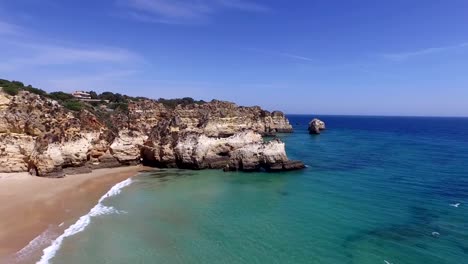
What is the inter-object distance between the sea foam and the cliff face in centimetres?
752

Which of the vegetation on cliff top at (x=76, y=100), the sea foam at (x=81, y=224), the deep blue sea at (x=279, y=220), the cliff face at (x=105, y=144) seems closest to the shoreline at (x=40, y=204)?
the sea foam at (x=81, y=224)

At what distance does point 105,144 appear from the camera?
38.8m

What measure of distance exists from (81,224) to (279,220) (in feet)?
39.1

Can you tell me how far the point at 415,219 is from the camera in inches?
887

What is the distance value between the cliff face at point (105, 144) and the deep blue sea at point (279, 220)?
91.2 inches

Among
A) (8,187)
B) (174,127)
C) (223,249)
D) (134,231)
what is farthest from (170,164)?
(223,249)

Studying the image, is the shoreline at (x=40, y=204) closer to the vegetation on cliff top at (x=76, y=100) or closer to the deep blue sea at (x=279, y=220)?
the deep blue sea at (x=279, y=220)

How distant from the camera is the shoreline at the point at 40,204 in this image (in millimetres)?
18891

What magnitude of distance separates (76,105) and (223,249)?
1524 inches

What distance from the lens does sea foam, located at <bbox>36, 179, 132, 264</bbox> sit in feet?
56.5

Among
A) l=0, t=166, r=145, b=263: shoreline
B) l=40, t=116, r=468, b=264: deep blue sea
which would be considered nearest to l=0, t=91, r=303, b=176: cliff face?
l=0, t=166, r=145, b=263: shoreline

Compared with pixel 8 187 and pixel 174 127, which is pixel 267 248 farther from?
pixel 174 127

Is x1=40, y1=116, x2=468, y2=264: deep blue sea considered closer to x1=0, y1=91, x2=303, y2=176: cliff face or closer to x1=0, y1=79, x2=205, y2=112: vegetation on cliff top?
x1=0, y1=91, x2=303, y2=176: cliff face

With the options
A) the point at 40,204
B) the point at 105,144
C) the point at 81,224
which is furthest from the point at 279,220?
the point at 105,144
